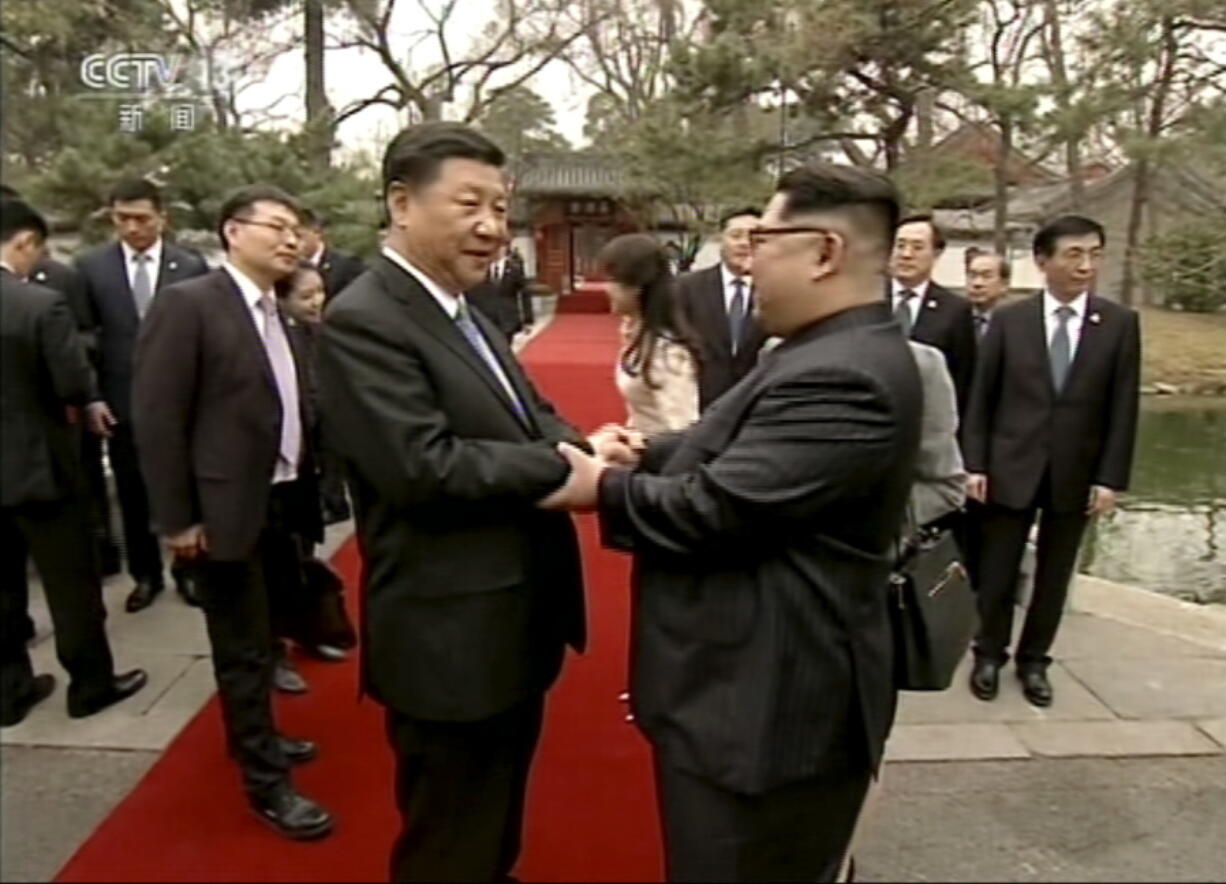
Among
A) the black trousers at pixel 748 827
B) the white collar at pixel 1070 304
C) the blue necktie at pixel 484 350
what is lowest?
the black trousers at pixel 748 827

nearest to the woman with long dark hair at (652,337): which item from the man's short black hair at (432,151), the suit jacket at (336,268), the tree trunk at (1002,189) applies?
the suit jacket at (336,268)

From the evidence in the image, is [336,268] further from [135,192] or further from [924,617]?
[924,617]

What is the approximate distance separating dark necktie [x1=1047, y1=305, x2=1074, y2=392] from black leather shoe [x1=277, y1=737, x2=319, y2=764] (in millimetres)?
1820

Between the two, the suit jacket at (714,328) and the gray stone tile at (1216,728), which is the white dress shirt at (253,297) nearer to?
the suit jacket at (714,328)

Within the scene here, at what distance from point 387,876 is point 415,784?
0.36ft

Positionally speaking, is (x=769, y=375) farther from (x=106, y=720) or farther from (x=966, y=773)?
(x=966, y=773)

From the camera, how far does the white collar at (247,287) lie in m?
1.63

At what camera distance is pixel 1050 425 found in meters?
2.46

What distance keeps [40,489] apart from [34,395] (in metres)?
0.10

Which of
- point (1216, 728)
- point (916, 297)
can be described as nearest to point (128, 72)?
point (916, 297)

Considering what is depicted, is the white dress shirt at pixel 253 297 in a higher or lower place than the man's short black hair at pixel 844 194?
lower

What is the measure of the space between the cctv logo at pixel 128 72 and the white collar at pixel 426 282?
0.31m

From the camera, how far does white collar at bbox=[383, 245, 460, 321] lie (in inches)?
47.1

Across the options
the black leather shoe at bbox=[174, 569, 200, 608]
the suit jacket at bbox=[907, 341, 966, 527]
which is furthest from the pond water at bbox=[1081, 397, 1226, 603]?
the black leather shoe at bbox=[174, 569, 200, 608]
